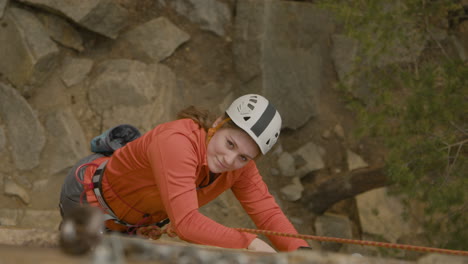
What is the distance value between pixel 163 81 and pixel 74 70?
A: 101 centimetres

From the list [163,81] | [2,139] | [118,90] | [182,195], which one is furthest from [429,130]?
[2,139]

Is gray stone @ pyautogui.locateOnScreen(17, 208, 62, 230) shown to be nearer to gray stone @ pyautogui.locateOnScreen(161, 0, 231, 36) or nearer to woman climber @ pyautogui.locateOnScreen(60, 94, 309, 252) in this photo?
woman climber @ pyautogui.locateOnScreen(60, 94, 309, 252)

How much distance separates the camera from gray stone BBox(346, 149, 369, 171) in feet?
19.3

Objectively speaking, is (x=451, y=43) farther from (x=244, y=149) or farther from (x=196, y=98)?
(x=244, y=149)

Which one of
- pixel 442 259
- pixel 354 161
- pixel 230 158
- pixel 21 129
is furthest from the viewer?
pixel 354 161

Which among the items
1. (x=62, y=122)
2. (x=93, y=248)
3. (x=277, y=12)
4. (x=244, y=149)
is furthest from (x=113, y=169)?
(x=277, y=12)

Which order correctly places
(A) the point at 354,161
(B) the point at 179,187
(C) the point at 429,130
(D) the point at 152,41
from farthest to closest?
(A) the point at 354,161
(D) the point at 152,41
(C) the point at 429,130
(B) the point at 179,187

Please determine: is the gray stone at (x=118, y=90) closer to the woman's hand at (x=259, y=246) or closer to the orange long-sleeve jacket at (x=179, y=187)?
the orange long-sleeve jacket at (x=179, y=187)

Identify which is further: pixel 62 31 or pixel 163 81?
pixel 163 81

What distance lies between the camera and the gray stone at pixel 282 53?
5.67 meters

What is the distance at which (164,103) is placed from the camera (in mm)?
5371

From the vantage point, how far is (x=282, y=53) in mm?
5762

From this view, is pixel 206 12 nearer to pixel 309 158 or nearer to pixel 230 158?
pixel 309 158

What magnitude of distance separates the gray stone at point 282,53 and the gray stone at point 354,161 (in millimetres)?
698
